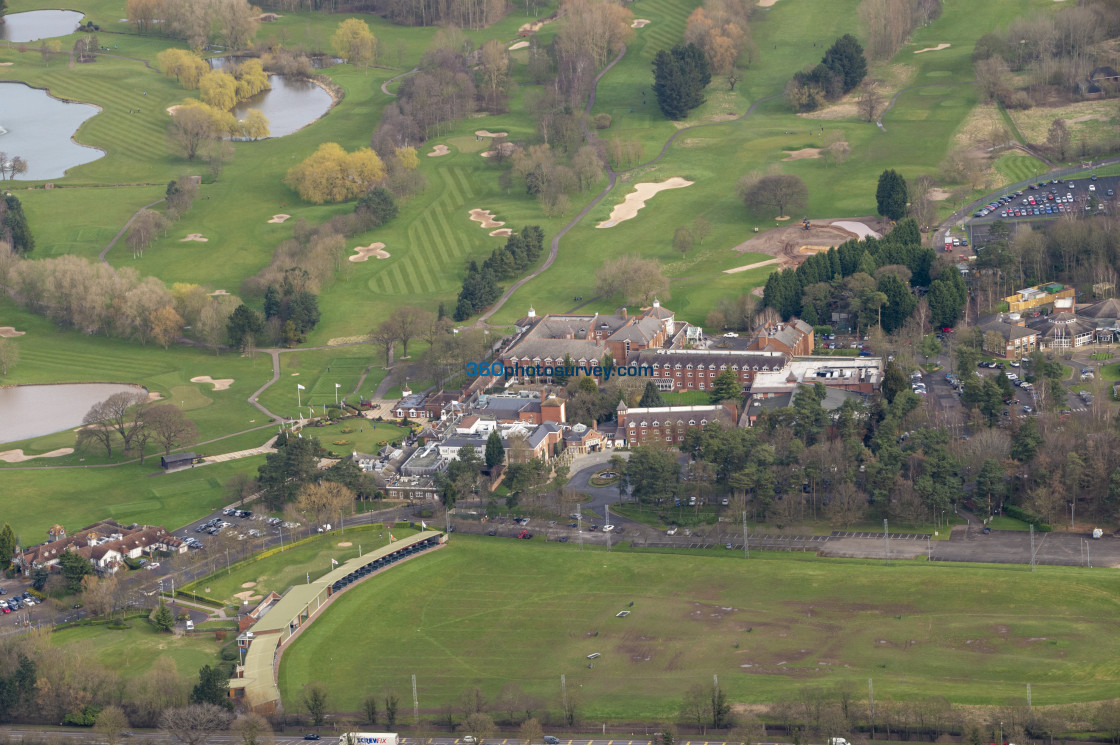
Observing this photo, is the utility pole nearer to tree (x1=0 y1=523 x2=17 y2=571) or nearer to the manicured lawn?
the manicured lawn

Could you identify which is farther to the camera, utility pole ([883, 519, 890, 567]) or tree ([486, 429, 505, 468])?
tree ([486, 429, 505, 468])

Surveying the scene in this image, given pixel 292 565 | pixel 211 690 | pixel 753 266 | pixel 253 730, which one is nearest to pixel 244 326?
pixel 292 565

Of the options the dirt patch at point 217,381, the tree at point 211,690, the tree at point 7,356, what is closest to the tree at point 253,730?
the tree at point 211,690

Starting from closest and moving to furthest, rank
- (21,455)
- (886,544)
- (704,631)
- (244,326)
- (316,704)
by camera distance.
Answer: (316,704)
(704,631)
(886,544)
(21,455)
(244,326)

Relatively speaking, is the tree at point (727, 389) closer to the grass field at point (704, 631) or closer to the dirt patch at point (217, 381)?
the grass field at point (704, 631)

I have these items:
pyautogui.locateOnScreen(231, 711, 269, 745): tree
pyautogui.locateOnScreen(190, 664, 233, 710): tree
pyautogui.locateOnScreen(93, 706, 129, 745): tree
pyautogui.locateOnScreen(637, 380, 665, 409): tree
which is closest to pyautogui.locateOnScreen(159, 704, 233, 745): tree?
pyautogui.locateOnScreen(231, 711, 269, 745): tree

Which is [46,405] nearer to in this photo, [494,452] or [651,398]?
[494,452]

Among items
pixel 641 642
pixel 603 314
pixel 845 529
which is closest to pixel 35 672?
pixel 641 642
